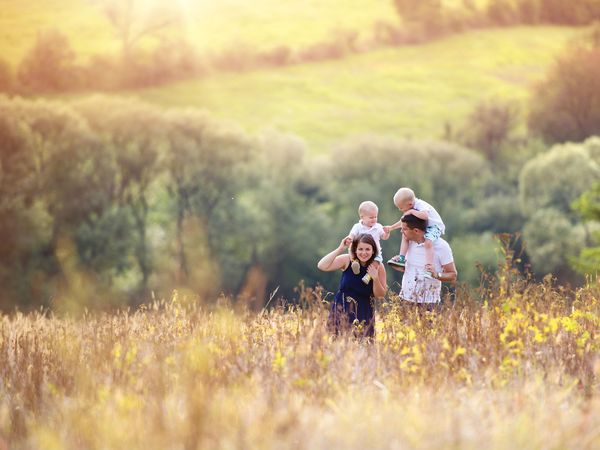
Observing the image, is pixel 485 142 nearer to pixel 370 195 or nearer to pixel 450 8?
pixel 370 195

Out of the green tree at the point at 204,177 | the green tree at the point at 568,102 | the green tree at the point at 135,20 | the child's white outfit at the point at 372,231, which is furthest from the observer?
the green tree at the point at 135,20

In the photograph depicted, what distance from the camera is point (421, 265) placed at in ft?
33.0

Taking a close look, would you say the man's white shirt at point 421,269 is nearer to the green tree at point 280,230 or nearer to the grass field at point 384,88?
the green tree at point 280,230

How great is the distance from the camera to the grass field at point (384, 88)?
73.7 meters

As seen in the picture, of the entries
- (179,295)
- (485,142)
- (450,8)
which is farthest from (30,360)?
(450,8)

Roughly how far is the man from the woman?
0.42m

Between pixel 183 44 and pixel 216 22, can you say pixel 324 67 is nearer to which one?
pixel 216 22

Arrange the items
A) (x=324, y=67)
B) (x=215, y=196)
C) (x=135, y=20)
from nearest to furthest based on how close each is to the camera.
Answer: (x=215, y=196)
(x=135, y=20)
(x=324, y=67)

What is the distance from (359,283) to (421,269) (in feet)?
2.67

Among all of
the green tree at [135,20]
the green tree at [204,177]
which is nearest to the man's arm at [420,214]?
the green tree at [204,177]

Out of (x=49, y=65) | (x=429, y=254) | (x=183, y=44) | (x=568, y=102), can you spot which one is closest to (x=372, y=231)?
(x=429, y=254)

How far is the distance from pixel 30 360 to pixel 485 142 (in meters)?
58.2

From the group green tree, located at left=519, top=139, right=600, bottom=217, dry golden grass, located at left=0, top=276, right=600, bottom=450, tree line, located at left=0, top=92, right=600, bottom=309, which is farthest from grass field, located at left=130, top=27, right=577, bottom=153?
dry golden grass, located at left=0, top=276, right=600, bottom=450

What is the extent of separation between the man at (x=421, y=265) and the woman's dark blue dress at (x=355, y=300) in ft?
1.42
